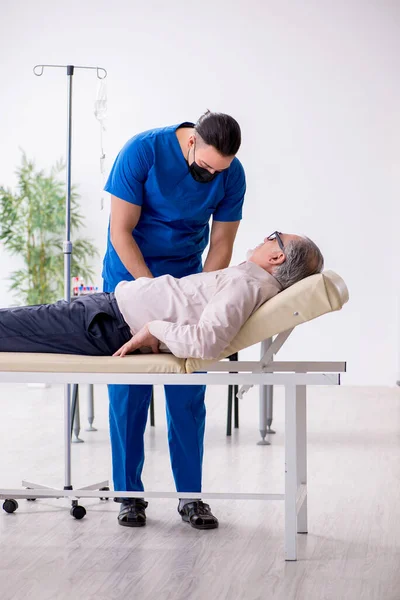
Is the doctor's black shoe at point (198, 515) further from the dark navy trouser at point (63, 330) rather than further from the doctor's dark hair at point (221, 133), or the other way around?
the doctor's dark hair at point (221, 133)

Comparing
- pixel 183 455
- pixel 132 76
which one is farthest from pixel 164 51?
pixel 183 455

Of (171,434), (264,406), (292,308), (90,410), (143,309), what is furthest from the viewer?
(90,410)

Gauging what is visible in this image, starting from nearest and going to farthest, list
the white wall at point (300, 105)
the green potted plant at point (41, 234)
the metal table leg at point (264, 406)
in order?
the metal table leg at point (264, 406), the white wall at point (300, 105), the green potted plant at point (41, 234)

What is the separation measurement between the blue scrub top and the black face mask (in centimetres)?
2

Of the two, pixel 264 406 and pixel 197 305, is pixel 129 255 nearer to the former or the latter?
pixel 197 305

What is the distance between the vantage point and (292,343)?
5.61 meters

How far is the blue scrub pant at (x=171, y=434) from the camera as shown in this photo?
8.38ft

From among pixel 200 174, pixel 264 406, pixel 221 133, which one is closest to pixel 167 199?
pixel 200 174

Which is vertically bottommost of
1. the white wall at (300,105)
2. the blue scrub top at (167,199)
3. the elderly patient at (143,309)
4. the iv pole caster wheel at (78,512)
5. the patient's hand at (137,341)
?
the iv pole caster wheel at (78,512)

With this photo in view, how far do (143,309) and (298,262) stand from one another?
1.43 feet

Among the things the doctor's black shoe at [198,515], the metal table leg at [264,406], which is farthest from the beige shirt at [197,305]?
the metal table leg at [264,406]

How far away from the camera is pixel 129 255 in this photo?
2.51m

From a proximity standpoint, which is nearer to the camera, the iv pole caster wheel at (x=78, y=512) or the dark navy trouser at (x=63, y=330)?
the dark navy trouser at (x=63, y=330)

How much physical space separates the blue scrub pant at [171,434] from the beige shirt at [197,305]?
30 cm
